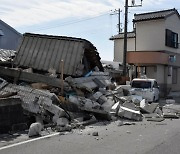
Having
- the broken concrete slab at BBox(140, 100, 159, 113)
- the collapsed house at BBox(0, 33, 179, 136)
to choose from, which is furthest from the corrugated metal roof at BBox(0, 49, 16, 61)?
the broken concrete slab at BBox(140, 100, 159, 113)

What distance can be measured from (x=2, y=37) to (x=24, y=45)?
11188mm

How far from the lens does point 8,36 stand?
96.4 feet

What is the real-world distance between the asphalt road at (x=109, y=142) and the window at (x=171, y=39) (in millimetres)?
24171

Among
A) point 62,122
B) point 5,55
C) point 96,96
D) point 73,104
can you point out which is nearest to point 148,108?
point 96,96

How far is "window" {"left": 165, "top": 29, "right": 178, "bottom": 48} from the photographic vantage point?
3489 cm

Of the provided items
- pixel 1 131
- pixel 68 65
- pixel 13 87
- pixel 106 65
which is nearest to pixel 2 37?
pixel 106 65

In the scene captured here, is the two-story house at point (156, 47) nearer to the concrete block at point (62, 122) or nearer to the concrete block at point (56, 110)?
the concrete block at point (56, 110)

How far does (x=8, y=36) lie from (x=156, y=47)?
51.4ft

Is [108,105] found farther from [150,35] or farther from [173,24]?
[173,24]

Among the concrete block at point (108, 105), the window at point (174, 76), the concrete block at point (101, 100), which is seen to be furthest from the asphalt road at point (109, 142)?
the window at point (174, 76)

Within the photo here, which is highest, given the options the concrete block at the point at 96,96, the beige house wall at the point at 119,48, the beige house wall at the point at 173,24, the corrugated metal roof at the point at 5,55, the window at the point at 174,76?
the beige house wall at the point at 173,24

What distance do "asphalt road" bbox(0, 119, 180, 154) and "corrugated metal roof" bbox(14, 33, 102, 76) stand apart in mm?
5846

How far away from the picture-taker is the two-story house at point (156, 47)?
32188mm

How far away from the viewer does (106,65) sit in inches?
1147
